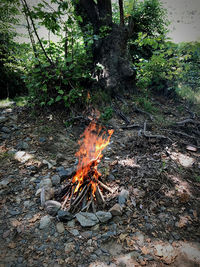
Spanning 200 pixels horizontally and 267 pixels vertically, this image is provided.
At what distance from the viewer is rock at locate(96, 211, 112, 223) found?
224 centimetres

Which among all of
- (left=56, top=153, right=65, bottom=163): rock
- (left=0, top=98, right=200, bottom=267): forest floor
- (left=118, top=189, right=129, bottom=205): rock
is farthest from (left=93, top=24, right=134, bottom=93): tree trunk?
(left=118, top=189, right=129, bottom=205): rock

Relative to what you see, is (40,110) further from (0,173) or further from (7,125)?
(0,173)

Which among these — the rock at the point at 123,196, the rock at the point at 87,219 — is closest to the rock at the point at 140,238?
the rock at the point at 123,196

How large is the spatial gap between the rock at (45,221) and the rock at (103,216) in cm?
74

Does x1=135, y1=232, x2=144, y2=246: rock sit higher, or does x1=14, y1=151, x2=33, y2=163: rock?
x1=14, y1=151, x2=33, y2=163: rock

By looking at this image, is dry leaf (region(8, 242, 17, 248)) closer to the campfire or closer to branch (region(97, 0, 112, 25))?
the campfire

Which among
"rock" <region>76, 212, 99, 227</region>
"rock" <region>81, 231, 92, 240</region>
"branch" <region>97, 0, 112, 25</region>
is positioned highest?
"branch" <region>97, 0, 112, 25</region>

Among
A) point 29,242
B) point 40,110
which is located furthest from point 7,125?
point 29,242

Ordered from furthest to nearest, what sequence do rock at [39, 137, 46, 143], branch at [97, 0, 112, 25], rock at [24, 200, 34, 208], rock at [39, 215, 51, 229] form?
branch at [97, 0, 112, 25] → rock at [39, 137, 46, 143] → rock at [24, 200, 34, 208] → rock at [39, 215, 51, 229]

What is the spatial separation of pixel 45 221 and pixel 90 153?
187 centimetres

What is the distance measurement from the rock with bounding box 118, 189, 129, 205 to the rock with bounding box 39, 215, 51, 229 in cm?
117

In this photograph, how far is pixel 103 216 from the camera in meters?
2.27

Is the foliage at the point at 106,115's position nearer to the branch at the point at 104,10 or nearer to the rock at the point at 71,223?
the rock at the point at 71,223

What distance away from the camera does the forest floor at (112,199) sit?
185cm
